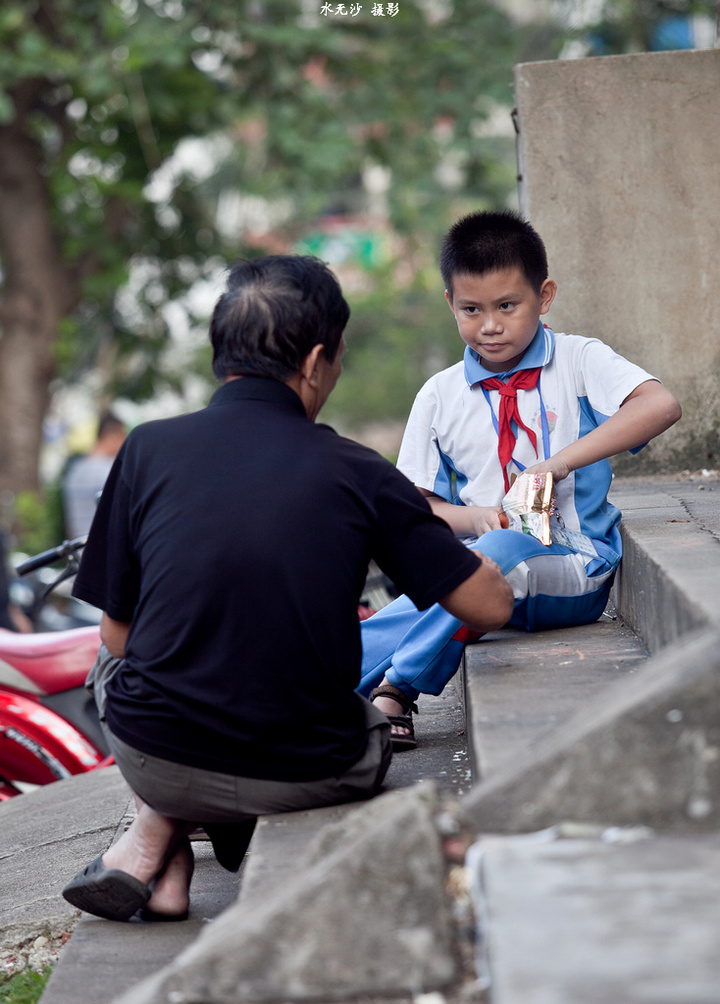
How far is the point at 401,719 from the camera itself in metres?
2.93

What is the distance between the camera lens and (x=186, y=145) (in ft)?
32.1

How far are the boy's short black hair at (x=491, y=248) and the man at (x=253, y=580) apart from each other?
28.9 inches

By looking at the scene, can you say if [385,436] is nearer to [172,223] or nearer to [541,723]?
[172,223]

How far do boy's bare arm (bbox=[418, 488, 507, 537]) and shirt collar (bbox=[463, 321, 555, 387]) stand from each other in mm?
353

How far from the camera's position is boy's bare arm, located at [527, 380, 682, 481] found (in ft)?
9.29

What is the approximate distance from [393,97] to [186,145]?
1883 mm

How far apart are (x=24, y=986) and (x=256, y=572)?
129 cm

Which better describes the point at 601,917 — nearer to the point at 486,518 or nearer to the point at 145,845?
the point at 145,845

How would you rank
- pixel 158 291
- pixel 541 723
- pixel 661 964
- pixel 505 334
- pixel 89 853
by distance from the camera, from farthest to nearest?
pixel 158 291
pixel 89 853
pixel 505 334
pixel 541 723
pixel 661 964

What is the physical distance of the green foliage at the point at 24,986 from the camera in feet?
8.52

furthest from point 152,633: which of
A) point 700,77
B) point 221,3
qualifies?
point 221,3

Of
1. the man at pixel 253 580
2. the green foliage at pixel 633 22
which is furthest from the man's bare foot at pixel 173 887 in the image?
the green foliage at pixel 633 22

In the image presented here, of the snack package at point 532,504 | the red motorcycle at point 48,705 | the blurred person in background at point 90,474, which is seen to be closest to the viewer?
the snack package at point 532,504

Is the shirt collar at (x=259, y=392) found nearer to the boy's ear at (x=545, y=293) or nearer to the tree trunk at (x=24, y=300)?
the boy's ear at (x=545, y=293)
